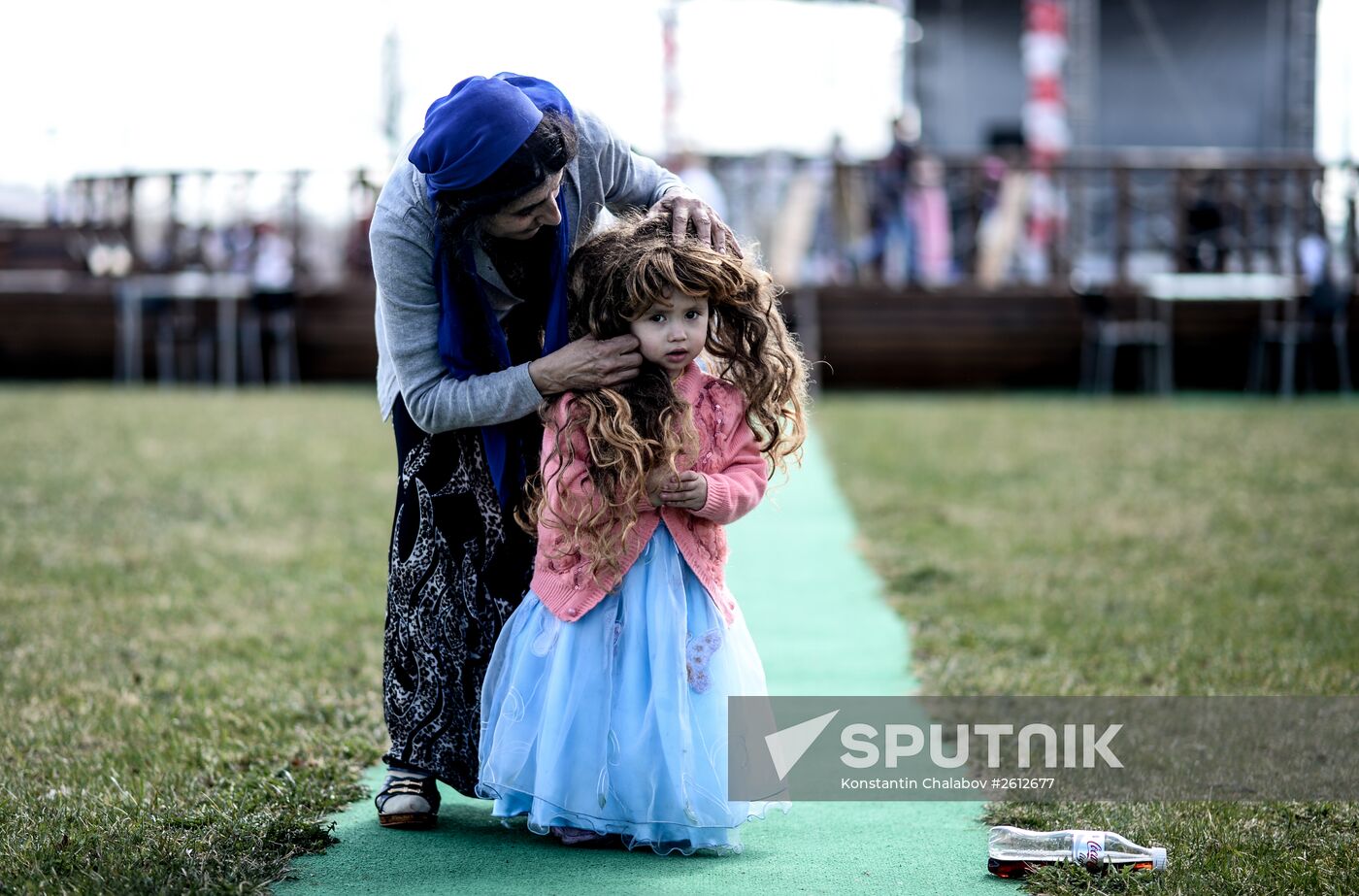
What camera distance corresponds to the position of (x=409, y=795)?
129 inches

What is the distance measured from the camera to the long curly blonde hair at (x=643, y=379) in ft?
9.80

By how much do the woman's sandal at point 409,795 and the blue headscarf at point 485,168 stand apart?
2.22ft

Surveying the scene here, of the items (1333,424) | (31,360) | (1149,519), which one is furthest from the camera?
(31,360)

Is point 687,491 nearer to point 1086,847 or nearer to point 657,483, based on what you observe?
point 657,483

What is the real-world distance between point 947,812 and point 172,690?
8.35 ft

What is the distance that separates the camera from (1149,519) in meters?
7.76

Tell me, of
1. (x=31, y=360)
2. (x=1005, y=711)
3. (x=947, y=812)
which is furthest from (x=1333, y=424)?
(x=31, y=360)

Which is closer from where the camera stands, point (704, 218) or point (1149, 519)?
point (704, 218)

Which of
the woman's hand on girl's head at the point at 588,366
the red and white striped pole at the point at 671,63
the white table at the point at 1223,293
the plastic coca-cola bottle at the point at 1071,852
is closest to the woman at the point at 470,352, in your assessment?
the woman's hand on girl's head at the point at 588,366

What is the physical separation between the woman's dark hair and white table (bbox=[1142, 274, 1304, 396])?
42.1 ft

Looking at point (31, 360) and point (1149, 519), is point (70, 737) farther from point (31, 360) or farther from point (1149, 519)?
point (31, 360)

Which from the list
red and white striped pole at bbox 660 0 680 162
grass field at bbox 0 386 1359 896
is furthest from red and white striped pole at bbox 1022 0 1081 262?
grass field at bbox 0 386 1359 896

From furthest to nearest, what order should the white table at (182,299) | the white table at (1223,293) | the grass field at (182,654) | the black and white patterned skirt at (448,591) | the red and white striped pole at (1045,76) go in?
the red and white striped pole at (1045,76), the white table at (182,299), the white table at (1223,293), the black and white patterned skirt at (448,591), the grass field at (182,654)

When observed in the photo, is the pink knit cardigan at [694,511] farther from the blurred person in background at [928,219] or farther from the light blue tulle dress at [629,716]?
the blurred person in background at [928,219]
